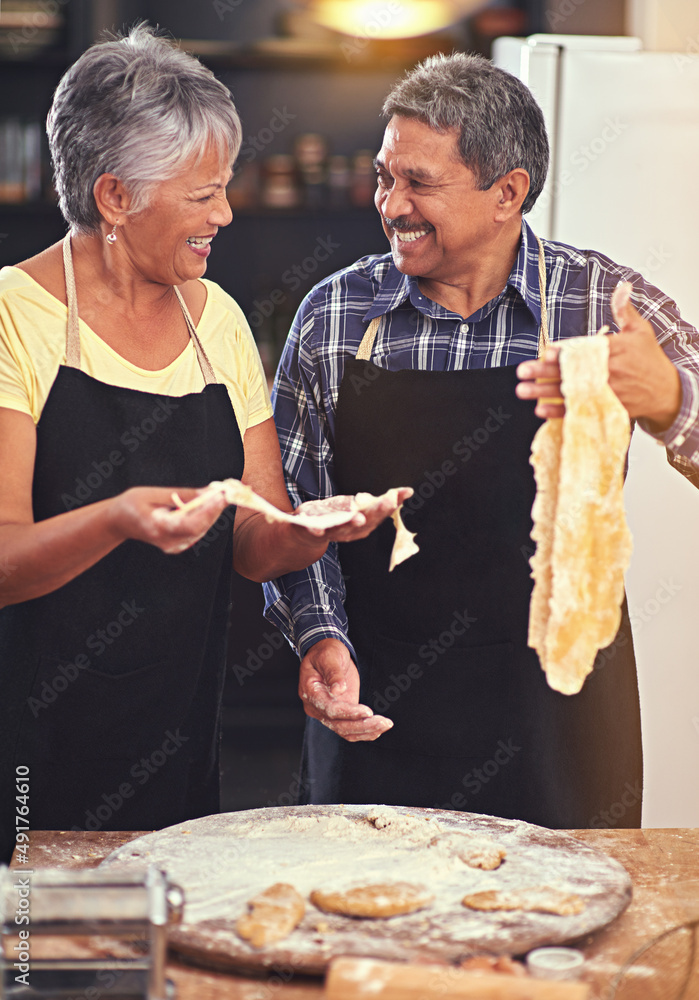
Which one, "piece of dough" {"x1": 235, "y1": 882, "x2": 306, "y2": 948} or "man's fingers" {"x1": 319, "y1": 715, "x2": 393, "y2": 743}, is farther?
"man's fingers" {"x1": 319, "y1": 715, "x2": 393, "y2": 743}

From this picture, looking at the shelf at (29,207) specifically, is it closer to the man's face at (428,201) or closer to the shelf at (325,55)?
the shelf at (325,55)

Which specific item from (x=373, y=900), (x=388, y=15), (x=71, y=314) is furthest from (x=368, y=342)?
(x=388, y=15)

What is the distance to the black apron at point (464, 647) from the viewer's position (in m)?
1.86

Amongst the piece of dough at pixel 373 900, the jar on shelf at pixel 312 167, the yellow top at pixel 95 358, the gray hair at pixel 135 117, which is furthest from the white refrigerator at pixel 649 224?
the piece of dough at pixel 373 900

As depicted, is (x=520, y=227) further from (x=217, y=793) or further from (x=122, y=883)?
(x=122, y=883)

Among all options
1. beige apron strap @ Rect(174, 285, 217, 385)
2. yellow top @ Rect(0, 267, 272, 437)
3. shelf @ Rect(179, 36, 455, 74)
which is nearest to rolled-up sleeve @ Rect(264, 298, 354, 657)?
yellow top @ Rect(0, 267, 272, 437)

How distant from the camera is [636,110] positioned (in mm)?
2703

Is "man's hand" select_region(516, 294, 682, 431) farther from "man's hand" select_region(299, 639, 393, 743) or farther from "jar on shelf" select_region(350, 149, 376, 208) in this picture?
"jar on shelf" select_region(350, 149, 376, 208)

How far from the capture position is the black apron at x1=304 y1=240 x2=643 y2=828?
6.12ft

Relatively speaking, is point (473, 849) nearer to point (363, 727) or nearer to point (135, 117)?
point (363, 727)

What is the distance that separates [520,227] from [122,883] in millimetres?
1366

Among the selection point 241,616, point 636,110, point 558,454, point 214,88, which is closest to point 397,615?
point 558,454

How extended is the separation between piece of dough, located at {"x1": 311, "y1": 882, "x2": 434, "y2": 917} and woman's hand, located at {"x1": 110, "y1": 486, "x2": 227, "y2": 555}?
43 cm

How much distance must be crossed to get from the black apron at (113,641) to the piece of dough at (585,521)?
0.61 meters
